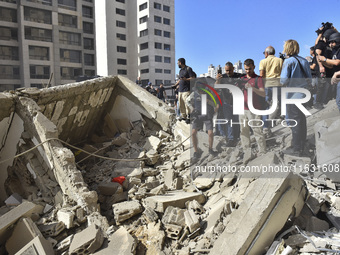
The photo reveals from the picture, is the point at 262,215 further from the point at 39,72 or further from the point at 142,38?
the point at 142,38

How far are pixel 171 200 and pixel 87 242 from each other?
1.18 m

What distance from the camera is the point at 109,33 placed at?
34.5m

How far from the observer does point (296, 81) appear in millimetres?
4285

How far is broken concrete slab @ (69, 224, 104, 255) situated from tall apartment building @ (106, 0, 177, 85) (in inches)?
1259

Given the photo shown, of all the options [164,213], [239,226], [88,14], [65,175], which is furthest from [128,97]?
[88,14]

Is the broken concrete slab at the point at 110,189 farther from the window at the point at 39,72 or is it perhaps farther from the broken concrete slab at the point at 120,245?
the window at the point at 39,72

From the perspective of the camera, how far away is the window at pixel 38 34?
2653 centimetres

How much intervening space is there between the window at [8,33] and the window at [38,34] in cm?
108

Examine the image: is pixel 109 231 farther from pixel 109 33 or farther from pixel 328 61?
pixel 109 33

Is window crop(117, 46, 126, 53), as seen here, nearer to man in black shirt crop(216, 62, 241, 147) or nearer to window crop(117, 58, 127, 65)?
window crop(117, 58, 127, 65)

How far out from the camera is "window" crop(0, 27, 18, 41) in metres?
25.9

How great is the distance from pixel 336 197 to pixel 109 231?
287 centimetres

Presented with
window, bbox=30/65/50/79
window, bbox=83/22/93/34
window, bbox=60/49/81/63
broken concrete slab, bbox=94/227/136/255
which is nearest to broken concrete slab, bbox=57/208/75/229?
broken concrete slab, bbox=94/227/136/255

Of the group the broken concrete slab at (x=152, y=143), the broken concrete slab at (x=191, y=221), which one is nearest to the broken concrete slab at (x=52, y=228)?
the broken concrete slab at (x=191, y=221)
